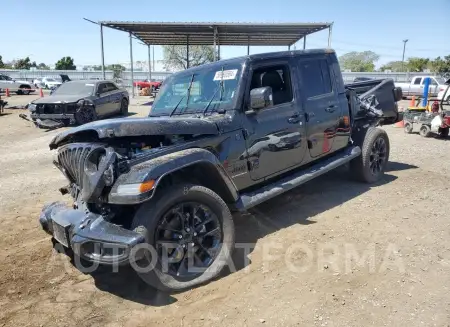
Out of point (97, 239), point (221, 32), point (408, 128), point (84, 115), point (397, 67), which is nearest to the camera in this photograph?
point (97, 239)

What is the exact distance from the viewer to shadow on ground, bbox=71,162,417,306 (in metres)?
3.30

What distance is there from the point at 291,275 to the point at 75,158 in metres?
2.22

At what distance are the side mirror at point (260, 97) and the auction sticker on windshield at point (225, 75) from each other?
Answer: 1.32 feet

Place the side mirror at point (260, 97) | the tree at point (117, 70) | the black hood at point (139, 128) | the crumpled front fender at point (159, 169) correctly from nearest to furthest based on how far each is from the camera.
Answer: the crumpled front fender at point (159, 169), the black hood at point (139, 128), the side mirror at point (260, 97), the tree at point (117, 70)

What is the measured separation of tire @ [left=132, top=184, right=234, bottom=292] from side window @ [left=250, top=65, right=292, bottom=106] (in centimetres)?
165

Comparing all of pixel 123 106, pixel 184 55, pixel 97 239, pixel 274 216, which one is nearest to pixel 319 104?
pixel 274 216

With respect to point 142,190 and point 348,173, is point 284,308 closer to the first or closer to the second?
point 142,190

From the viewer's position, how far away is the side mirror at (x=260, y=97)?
12.5 ft

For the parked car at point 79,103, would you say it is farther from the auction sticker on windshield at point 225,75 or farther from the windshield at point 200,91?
the auction sticker on windshield at point 225,75

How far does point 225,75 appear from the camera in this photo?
13.9ft

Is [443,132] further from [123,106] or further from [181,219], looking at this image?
[123,106]

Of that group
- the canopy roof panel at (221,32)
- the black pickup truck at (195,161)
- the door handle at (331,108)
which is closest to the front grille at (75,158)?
the black pickup truck at (195,161)

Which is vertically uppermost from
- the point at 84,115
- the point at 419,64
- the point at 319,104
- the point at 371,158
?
the point at 419,64

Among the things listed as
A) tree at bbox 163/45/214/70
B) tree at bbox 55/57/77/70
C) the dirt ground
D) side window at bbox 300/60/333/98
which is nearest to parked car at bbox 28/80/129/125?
the dirt ground
